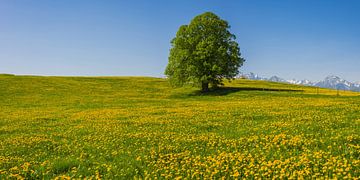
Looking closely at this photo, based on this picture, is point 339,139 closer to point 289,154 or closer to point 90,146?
point 289,154

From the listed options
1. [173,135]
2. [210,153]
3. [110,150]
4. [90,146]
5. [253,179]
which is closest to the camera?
[253,179]

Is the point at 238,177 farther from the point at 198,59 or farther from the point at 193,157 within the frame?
the point at 198,59

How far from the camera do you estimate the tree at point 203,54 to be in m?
54.8

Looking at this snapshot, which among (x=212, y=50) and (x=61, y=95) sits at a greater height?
(x=212, y=50)

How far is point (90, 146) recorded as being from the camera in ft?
47.4

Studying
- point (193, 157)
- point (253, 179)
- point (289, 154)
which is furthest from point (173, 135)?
point (253, 179)

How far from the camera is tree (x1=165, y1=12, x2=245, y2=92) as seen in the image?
5481 centimetres

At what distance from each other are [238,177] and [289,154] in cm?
271

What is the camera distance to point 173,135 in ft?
51.8

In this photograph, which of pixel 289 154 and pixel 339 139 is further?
pixel 339 139

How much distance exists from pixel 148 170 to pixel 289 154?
4715 millimetres

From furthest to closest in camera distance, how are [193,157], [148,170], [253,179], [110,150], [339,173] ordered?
[110,150], [193,157], [148,170], [253,179], [339,173]

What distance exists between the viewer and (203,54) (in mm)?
54219

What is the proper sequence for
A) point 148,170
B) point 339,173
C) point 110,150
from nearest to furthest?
point 339,173, point 148,170, point 110,150
